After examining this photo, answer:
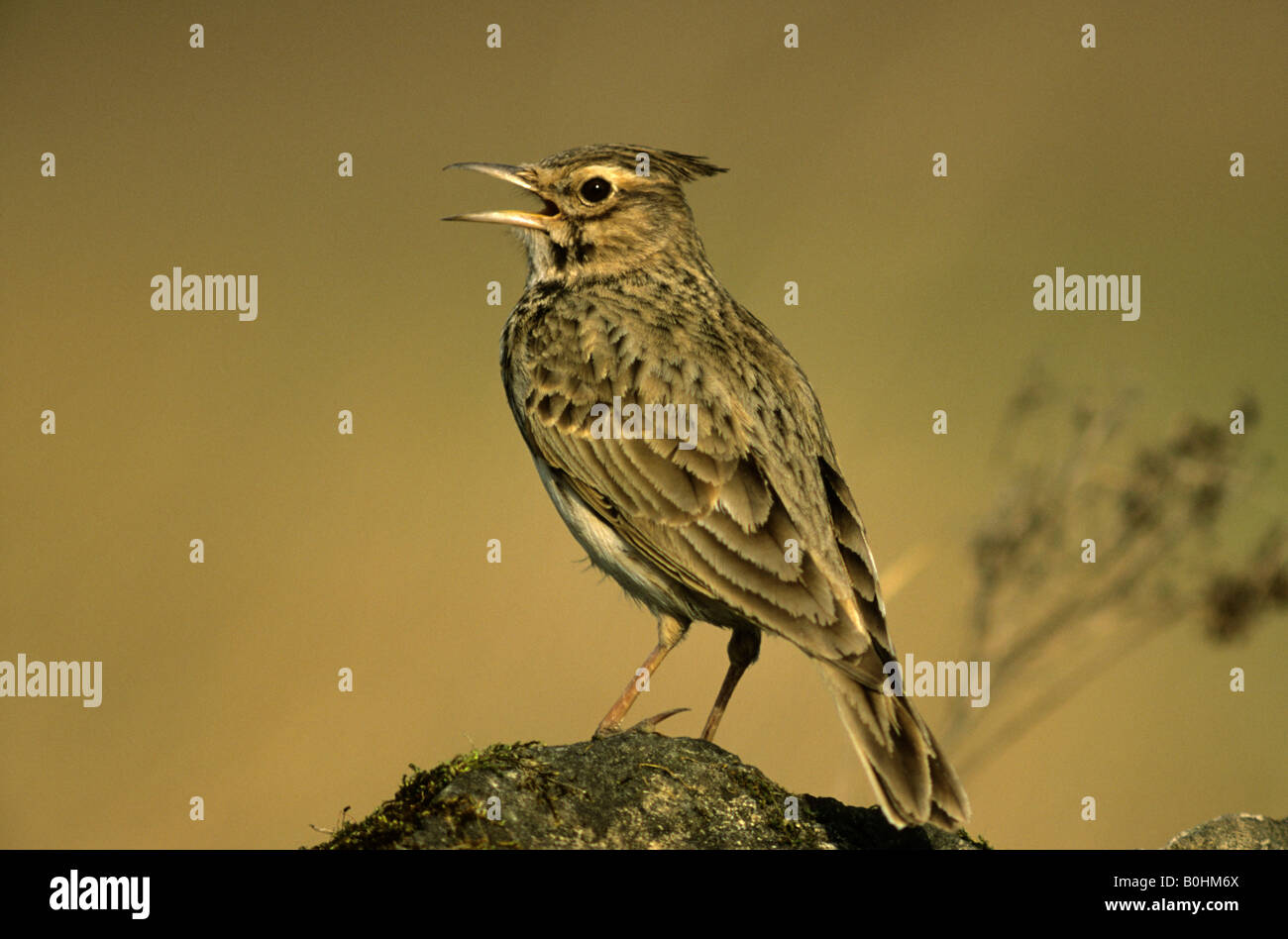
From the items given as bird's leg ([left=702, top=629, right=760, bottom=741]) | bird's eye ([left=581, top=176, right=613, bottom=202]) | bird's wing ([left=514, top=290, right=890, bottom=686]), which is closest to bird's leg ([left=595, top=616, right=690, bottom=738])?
bird's leg ([left=702, top=629, right=760, bottom=741])

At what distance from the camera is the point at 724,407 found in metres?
5.40

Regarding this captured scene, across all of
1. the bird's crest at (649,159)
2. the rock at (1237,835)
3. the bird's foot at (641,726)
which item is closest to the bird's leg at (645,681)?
the bird's foot at (641,726)

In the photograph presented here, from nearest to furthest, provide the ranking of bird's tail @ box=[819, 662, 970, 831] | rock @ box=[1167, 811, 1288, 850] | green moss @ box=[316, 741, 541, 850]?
green moss @ box=[316, 741, 541, 850]
bird's tail @ box=[819, 662, 970, 831]
rock @ box=[1167, 811, 1288, 850]

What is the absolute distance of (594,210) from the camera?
254 inches

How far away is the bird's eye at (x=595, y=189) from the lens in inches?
253

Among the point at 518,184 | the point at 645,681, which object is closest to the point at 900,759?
the point at 645,681

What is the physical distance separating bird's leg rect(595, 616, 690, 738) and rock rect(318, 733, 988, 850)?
0.61m

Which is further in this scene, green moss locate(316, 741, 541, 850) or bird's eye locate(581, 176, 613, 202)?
bird's eye locate(581, 176, 613, 202)

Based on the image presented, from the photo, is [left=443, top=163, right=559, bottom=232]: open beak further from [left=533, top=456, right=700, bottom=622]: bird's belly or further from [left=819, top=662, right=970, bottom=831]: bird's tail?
[left=819, top=662, right=970, bottom=831]: bird's tail

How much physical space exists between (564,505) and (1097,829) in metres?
4.40

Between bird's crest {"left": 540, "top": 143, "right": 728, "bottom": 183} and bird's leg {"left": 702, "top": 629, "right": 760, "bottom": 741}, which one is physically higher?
bird's crest {"left": 540, "top": 143, "right": 728, "bottom": 183}

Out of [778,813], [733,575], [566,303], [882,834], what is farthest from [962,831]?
[566,303]

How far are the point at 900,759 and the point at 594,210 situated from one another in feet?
11.2

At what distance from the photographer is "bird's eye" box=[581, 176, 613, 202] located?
6430mm
